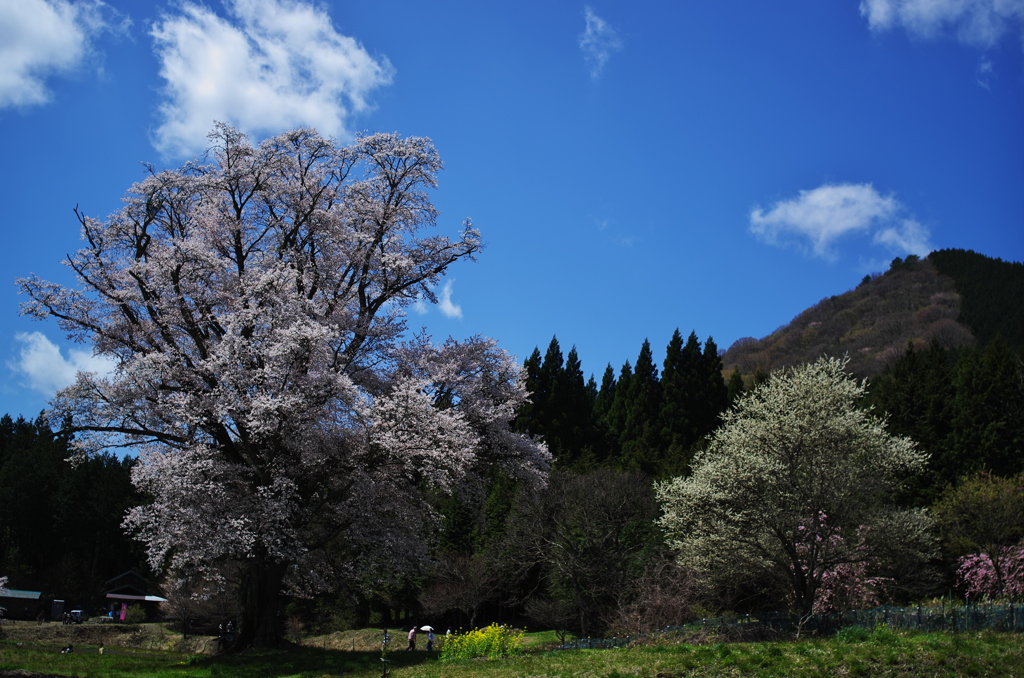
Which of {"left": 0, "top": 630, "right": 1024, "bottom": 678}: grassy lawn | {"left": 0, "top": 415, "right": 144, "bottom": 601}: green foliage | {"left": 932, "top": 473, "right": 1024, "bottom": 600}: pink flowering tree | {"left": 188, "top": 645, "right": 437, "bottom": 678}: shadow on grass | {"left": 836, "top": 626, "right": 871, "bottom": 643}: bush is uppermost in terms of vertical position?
{"left": 0, "top": 415, "right": 144, "bottom": 601}: green foliage

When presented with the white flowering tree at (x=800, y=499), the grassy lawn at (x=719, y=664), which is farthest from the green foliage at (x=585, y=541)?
the grassy lawn at (x=719, y=664)

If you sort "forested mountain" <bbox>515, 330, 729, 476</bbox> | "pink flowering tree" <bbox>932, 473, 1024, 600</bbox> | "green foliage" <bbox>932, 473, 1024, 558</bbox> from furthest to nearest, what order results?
1. "forested mountain" <bbox>515, 330, 729, 476</bbox>
2. "green foliage" <bbox>932, 473, 1024, 558</bbox>
3. "pink flowering tree" <bbox>932, 473, 1024, 600</bbox>

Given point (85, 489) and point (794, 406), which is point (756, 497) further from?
point (85, 489)

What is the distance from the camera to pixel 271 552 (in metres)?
18.1

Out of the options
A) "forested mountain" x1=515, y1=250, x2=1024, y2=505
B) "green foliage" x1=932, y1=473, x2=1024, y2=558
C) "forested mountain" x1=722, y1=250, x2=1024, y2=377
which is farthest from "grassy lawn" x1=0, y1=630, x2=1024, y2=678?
"forested mountain" x1=722, y1=250, x2=1024, y2=377

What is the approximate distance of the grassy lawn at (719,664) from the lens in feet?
35.6

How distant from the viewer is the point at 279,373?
18234mm

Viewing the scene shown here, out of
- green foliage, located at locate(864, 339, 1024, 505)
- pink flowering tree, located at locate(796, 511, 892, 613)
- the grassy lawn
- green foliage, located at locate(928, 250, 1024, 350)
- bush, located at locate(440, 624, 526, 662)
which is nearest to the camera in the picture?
the grassy lawn

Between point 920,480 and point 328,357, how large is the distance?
95.7 feet

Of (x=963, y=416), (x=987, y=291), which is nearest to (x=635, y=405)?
(x=963, y=416)

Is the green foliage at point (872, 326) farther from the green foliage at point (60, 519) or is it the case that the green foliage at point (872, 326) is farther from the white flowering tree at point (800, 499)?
the green foliage at point (60, 519)

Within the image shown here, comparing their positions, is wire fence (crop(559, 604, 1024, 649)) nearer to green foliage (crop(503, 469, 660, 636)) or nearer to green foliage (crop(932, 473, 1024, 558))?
green foliage (crop(503, 469, 660, 636))

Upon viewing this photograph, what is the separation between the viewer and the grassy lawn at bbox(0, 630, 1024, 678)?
10.8 meters

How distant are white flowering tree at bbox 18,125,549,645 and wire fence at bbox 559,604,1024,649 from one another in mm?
7188
